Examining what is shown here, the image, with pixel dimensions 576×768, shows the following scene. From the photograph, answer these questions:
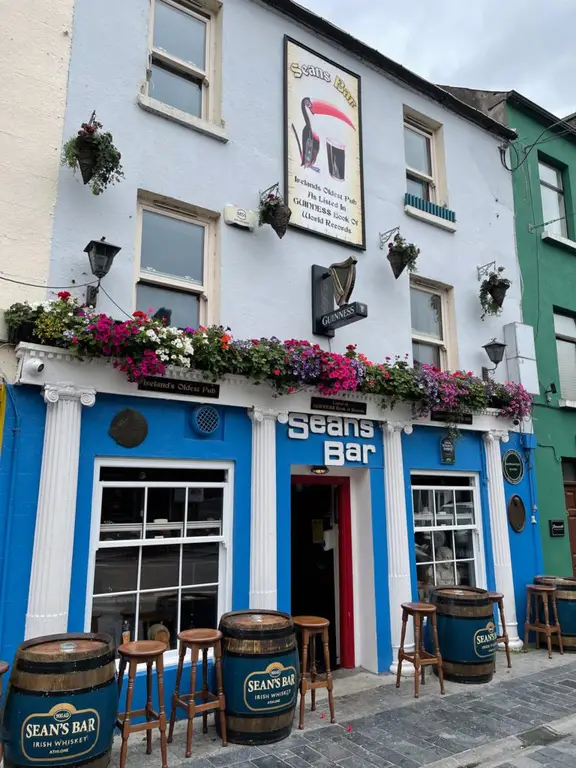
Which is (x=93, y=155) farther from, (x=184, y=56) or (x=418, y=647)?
(x=418, y=647)

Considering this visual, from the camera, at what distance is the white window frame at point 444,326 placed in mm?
8992

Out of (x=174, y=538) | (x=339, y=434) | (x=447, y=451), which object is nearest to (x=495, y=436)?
(x=447, y=451)

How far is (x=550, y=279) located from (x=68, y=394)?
362 inches

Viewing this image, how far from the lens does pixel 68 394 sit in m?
5.33

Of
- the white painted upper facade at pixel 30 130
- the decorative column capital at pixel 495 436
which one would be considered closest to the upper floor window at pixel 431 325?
the decorative column capital at pixel 495 436

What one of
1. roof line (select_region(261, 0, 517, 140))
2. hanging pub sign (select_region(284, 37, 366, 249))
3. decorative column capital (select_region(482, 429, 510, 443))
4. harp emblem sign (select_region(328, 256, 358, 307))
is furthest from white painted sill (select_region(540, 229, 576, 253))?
harp emblem sign (select_region(328, 256, 358, 307))

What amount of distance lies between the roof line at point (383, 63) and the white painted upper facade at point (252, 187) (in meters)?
0.11

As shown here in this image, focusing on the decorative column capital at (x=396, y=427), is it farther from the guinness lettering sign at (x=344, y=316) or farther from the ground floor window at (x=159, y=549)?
the ground floor window at (x=159, y=549)

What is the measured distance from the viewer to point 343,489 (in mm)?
7785

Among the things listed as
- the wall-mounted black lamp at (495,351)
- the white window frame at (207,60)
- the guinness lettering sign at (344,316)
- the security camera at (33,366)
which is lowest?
the security camera at (33,366)

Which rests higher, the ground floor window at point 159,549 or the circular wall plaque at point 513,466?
the circular wall plaque at point 513,466

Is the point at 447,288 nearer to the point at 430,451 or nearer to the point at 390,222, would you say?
the point at 390,222

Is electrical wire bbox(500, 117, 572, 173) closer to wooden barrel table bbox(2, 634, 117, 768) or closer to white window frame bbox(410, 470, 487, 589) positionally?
white window frame bbox(410, 470, 487, 589)

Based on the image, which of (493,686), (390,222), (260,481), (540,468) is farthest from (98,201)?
(540,468)
